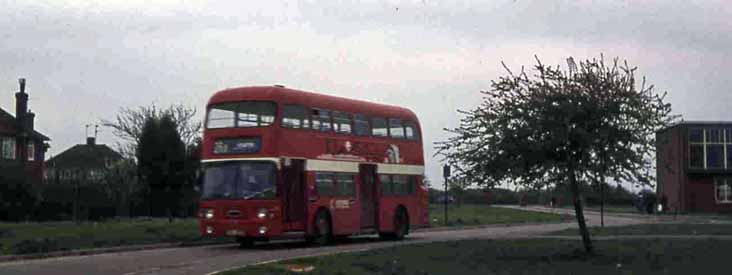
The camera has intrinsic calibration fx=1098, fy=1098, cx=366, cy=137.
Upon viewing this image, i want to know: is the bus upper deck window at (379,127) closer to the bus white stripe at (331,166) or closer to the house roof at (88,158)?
the bus white stripe at (331,166)

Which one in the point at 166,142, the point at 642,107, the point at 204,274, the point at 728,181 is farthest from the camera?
the point at 728,181

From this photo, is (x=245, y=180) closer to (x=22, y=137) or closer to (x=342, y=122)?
(x=342, y=122)

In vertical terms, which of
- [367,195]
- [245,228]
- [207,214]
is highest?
[367,195]

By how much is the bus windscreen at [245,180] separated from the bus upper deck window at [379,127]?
559 cm

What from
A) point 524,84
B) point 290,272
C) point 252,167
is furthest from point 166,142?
point 290,272

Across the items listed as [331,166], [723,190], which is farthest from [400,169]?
[723,190]

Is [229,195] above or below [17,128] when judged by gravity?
below

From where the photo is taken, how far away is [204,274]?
19125 mm

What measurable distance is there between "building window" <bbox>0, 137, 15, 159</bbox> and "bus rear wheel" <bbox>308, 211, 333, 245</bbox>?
170ft

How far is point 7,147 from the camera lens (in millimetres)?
79062

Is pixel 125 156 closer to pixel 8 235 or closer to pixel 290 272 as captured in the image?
pixel 8 235

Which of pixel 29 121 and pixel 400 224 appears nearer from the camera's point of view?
pixel 400 224

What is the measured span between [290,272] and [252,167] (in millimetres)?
9706

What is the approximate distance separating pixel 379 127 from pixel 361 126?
1.22 m
